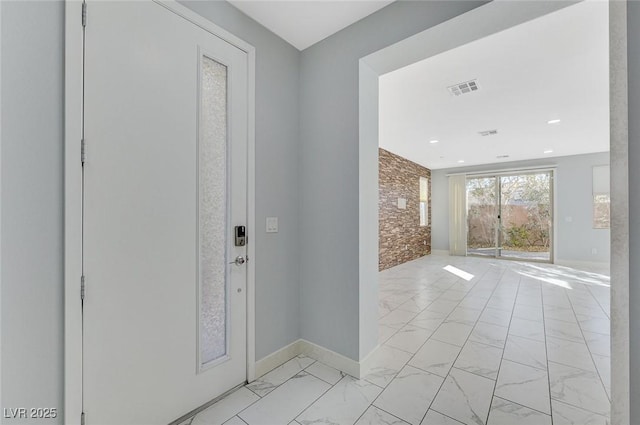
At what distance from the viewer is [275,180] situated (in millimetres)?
2236

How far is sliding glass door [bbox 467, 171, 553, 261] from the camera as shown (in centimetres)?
713

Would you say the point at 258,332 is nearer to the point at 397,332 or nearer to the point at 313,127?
the point at 397,332

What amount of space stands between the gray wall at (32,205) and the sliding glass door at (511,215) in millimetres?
8915

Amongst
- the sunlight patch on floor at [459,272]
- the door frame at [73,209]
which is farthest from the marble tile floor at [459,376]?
the sunlight patch on floor at [459,272]

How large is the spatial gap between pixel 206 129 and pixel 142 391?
158cm

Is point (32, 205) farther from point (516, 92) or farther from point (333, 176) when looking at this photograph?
point (516, 92)

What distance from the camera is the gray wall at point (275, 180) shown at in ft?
6.89

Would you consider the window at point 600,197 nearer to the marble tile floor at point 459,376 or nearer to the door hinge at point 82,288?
the marble tile floor at point 459,376

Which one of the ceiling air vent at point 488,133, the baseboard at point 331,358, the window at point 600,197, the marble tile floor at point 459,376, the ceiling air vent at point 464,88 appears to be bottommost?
the marble tile floor at point 459,376

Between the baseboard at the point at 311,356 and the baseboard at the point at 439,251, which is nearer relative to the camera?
the baseboard at the point at 311,356

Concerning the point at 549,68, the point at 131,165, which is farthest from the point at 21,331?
the point at 549,68

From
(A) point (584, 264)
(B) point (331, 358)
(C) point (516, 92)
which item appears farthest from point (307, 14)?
(A) point (584, 264)

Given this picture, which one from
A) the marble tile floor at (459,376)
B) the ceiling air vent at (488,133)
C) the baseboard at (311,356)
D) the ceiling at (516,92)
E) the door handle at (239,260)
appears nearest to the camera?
the marble tile floor at (459,376)

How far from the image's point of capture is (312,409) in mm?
1734
